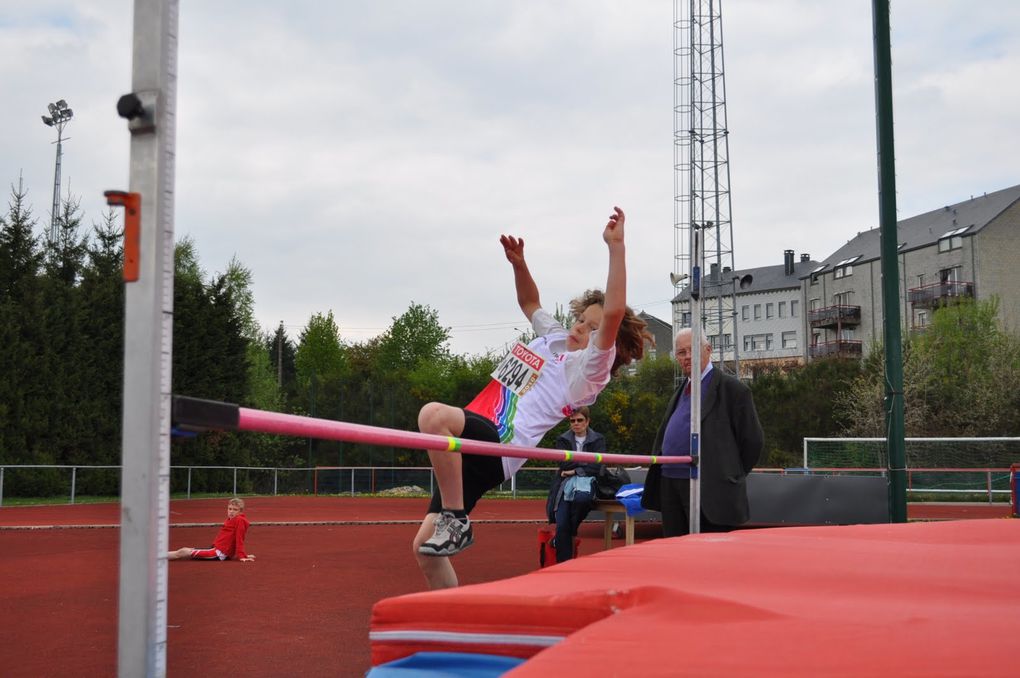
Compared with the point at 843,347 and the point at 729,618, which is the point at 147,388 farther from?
the point at 843,347

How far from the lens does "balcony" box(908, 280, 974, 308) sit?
4497 centimetres

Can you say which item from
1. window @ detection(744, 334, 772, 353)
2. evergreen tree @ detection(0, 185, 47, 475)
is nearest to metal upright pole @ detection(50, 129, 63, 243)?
evergreen tree @ detection(0, 185, 47, 475)

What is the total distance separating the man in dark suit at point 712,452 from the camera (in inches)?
194

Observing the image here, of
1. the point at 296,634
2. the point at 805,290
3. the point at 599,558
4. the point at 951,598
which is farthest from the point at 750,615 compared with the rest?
the point at 805,290

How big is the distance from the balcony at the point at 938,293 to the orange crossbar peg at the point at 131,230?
151 ft

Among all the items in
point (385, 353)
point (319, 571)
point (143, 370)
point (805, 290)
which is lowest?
point (319, 571)

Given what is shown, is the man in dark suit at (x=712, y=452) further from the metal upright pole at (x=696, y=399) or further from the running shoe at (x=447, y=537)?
the running shoe at (x=447, y=537)

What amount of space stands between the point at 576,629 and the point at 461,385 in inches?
1020

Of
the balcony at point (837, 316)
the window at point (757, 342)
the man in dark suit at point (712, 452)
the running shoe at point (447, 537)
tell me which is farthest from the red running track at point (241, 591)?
the window at point (757, 342)

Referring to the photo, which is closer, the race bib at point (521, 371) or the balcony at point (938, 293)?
the race bib at point (521, 371)

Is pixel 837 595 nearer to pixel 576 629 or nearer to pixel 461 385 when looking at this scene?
pixel 576 629

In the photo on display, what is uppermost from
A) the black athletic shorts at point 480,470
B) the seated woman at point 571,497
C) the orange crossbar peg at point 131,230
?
the orange crossbar peg at point 131,230

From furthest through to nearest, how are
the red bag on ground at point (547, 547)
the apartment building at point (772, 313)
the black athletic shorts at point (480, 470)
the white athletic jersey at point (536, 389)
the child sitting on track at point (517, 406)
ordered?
the apartment building at point (772, 313)
the red bag on ground at point (547, 547)
the white athletic jersey at point (536, 389)
the black athletic shorts at point (480, 470)
the child sitting on track at point (517, 406)

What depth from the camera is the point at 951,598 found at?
1.78 m
